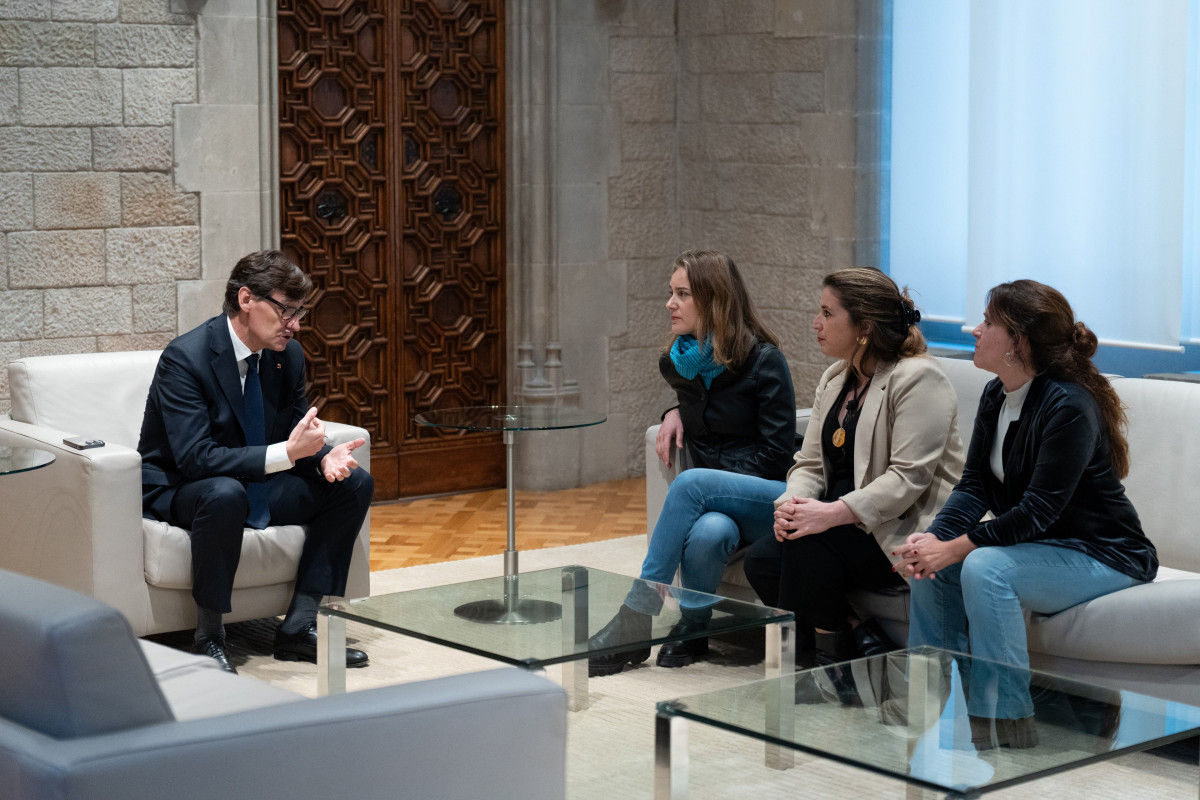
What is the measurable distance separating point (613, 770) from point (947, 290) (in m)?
3.42

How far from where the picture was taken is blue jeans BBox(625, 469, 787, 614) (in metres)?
4.30

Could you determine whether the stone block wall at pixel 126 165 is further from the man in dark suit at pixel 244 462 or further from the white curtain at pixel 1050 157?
the white curtain at pixel 1050 157

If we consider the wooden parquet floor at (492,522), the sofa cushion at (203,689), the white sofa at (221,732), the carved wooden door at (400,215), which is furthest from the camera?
the carved wooden door at (400,215)

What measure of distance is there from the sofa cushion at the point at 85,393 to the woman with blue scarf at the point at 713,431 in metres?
1.58

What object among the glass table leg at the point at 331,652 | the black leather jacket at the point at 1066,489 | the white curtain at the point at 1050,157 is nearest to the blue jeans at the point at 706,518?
the black leather jacket at the point at 1066,489

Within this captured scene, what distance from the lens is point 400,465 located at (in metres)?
6.84

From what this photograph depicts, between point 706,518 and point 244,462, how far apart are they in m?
1.26

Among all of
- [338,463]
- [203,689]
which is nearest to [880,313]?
[338,463]

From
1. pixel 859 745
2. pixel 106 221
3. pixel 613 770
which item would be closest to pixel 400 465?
pixel 106 221

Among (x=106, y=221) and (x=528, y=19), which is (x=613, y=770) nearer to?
(x=106, y=221)

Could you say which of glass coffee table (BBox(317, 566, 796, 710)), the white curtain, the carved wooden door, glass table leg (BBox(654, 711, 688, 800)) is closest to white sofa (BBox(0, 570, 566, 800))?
glass table leg (BBox(654, 711, 688, 800))

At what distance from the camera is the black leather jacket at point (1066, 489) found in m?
3.53

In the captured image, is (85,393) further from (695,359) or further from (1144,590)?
(1144,590)

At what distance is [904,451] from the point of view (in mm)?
3984
